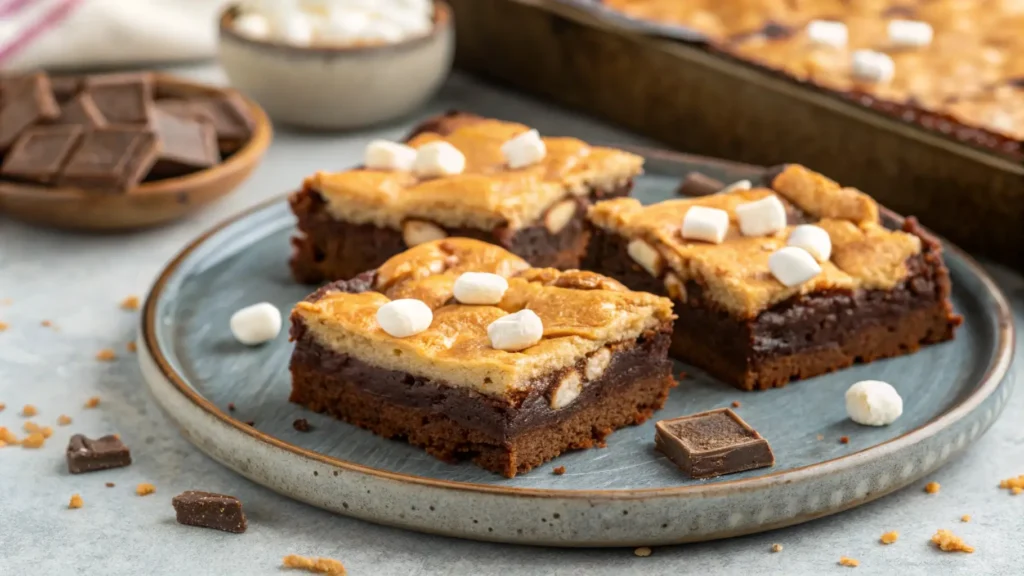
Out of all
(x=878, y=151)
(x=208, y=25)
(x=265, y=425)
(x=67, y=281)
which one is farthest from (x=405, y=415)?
(x=208, y=25)

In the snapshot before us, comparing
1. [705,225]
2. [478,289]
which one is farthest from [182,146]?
[705,225]

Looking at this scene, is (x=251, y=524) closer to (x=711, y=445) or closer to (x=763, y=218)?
(x=711, y=445)

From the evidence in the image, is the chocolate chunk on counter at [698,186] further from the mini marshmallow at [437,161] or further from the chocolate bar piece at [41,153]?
the chocolate bar piece at [41,153]

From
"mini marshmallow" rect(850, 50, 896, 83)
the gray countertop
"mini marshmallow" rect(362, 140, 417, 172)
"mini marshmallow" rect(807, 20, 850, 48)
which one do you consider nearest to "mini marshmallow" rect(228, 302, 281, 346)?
the gray countertop

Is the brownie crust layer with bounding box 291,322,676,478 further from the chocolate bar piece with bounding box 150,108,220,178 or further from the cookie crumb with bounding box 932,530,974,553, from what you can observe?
the chocolate bar piece with bounding box 150,108,220,178

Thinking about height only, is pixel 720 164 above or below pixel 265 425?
above

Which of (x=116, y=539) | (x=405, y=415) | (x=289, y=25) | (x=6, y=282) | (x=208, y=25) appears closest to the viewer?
(x=116, y=539)

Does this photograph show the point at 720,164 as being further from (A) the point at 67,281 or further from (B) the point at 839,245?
(A) the point at 67,281
